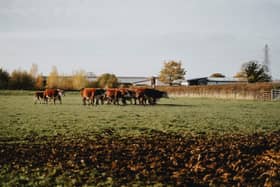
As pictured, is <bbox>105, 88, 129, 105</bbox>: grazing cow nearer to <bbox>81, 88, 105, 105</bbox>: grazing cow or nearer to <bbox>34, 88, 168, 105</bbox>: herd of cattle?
<bbox>34, 88, 168, 105</bbox>: herd of cattle

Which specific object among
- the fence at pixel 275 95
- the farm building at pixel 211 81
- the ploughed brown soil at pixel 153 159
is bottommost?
the ploughed brown soil at pixel 153 159

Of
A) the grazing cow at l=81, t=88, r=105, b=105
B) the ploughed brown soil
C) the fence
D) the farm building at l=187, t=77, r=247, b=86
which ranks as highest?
the farm building at l=187, t=77, r=247, b=86

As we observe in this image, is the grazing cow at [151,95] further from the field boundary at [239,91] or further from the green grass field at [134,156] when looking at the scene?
the green grass field at [134,156]

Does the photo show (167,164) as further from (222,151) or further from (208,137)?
(208,137)

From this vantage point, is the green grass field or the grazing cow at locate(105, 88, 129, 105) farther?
the grazing cow at locate(105, 88, 129, 105)

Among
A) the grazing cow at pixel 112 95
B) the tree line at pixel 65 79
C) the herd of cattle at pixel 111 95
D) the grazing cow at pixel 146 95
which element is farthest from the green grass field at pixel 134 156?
the tree line at pixel 65 79

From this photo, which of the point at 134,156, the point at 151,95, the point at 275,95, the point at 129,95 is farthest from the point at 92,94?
the point at 275,95

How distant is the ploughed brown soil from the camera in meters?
7.35

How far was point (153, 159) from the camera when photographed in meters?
8.88

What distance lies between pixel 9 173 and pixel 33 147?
8.77ft

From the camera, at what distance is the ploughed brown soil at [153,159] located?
7348mm

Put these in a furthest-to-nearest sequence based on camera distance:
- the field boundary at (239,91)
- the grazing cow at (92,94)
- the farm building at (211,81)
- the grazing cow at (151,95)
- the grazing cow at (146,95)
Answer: the farm building at (211,81), the field boundary at (239,91), the grazing cow at (151,95), the grazing cow at (146,95), the grazing cow at (92,94)

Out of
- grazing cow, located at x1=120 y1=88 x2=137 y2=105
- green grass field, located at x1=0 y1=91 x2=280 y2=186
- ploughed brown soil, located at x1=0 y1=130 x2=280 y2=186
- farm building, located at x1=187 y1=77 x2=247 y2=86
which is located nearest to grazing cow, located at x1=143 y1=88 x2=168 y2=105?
grazing cow, located at x1=120 y1=88 x2=137 y2=105

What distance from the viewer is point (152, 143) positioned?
36.5 feet
